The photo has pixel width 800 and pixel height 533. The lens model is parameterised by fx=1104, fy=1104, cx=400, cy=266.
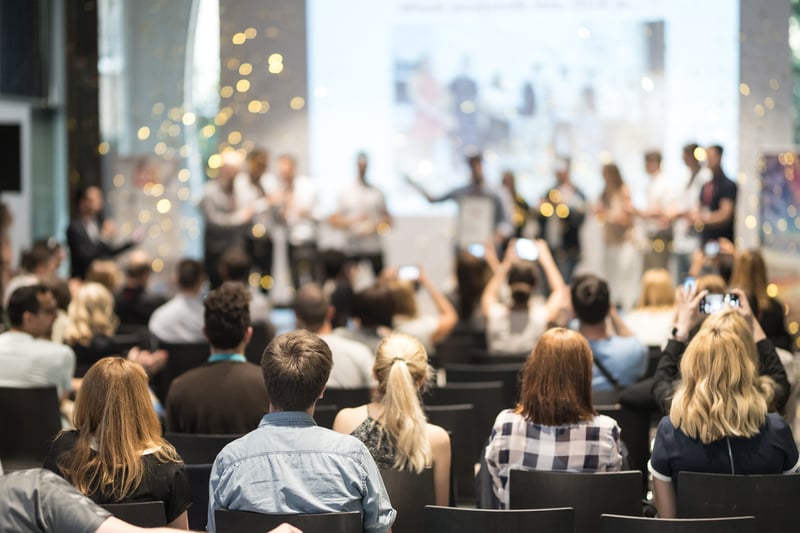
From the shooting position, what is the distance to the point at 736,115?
11.1 meters

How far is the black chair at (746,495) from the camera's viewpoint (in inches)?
122

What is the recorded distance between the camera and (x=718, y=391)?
10.8ft

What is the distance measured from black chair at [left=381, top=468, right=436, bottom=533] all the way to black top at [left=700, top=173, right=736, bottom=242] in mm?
7144

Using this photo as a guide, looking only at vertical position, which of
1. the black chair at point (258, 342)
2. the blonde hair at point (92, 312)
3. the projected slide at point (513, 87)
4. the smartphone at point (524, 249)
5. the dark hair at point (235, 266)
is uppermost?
the projected slide at point (513, 87)

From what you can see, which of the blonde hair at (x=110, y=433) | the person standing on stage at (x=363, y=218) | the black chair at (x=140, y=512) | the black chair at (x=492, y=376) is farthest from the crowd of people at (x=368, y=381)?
the person standing on stage at (x=363, y=218)

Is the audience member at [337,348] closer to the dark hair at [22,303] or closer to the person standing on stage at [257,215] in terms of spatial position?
the dark hair at [22,303]

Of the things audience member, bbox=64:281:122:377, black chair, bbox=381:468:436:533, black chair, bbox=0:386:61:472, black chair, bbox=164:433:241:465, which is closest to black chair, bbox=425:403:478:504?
black chair, bbox=381:468:436:533

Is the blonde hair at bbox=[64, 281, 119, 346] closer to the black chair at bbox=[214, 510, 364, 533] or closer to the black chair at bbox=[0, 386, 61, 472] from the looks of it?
the black chair at bbox=[0, 386, 61, 472]

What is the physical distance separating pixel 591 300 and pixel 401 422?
153cm

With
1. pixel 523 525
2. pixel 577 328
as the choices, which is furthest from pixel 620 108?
pixel 523 525

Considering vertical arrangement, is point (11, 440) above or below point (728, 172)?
below

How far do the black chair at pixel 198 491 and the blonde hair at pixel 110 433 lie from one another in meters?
0.41

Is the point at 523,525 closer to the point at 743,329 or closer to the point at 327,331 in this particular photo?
the point at 743,329

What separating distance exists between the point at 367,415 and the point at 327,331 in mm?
1554
